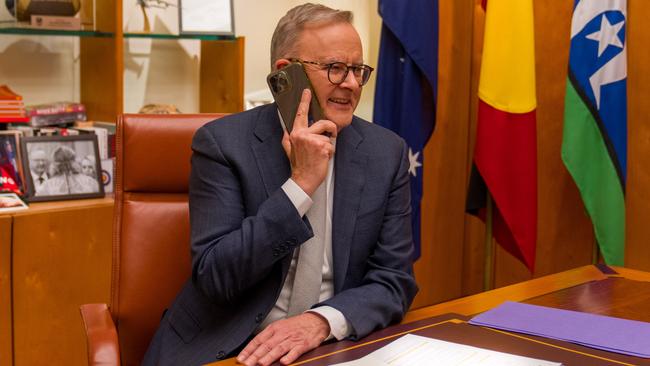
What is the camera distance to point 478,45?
12.3 ft

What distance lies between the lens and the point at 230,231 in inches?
67.7

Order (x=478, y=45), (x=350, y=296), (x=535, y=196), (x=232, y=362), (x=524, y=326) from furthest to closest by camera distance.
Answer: (x=478, y=45) → (x=535, y=196) → (x=350, y=296) → (x=524, y=326) → (x=232, y=362)

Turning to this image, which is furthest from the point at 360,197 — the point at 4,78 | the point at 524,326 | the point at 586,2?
the point at 4,78

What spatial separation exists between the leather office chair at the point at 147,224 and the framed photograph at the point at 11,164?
109 centimetres

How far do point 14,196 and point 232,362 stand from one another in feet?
5.84

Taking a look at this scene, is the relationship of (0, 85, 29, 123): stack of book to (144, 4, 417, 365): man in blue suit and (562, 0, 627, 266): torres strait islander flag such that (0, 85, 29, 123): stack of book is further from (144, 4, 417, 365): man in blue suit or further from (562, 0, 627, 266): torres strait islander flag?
(562, 0, 627, 266): torres strait islander flag

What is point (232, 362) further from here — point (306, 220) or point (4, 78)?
point (4, 78)

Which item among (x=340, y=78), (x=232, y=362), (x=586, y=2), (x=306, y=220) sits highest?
(x=586, y=2)

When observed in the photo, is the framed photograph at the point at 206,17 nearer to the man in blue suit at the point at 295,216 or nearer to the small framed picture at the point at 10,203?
the small framed picture at the point at 10,203

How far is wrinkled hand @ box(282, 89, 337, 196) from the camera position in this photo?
1695 millimetres

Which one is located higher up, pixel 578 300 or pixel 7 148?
pixel 7 148

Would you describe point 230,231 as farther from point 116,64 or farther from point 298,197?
point 116,64

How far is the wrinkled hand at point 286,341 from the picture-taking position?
4.56ft

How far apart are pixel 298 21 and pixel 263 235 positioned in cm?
50
